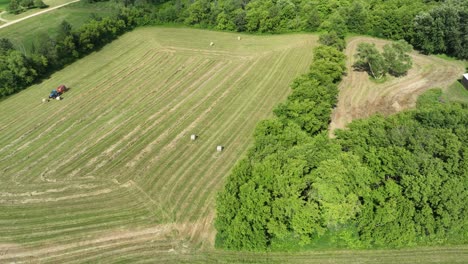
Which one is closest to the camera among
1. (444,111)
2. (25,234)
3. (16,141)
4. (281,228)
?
(281,228)

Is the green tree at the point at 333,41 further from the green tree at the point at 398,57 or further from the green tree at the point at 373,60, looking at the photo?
the green tree at the point at 398,57

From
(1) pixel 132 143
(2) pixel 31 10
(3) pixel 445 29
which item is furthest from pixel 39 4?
(3) pixel 445 29

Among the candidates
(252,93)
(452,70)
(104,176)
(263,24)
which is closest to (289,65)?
(252,93)

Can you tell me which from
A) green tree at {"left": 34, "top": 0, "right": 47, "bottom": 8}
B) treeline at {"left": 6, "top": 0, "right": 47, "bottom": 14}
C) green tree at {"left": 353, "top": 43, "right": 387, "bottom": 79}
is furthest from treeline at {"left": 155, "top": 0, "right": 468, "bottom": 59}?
treeline at {"left": 6, "top": 0, "right": 47, "bottom": 14}

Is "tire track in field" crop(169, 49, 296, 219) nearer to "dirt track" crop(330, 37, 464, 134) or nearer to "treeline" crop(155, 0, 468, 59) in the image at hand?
"dirt track" crop(330, 37, 464, 134)

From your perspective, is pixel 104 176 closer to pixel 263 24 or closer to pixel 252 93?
pixel 252 93

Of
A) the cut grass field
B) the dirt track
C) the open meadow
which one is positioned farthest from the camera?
the cut grass field
